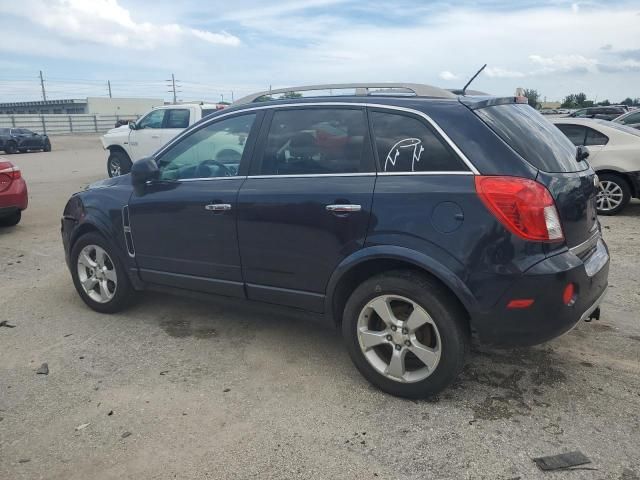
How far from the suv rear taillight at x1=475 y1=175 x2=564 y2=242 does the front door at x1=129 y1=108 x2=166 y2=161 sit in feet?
35.7

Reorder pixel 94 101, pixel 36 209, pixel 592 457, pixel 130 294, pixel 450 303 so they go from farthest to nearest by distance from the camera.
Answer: pixel 94 101 < pixel 36 209 < pixel 130 294 < pixel 450 303 < pixel 592 457

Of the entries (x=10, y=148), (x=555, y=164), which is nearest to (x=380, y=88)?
(x=555, y=164)

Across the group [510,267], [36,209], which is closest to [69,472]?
[510,267]

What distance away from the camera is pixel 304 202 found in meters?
3.43

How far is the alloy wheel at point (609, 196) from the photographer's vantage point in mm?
8320

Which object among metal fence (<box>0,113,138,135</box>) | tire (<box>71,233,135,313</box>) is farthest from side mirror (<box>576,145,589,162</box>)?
metal fence (<box>0,113,138,135</box>)

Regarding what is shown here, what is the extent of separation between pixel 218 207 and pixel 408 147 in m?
1.41

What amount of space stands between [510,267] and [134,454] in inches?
85.1

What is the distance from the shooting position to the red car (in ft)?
25.2

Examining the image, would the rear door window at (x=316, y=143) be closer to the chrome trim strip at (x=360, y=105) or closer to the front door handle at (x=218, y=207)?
the chrome trim strip at (x=360, y=105)

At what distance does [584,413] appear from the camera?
10.00 ft

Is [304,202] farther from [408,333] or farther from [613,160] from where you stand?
[613,160]

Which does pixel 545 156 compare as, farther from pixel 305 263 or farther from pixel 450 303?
pixel 305 263

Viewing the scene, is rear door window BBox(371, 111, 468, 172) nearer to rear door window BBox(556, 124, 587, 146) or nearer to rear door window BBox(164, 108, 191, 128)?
rear door window BBox(556, 124, 587, 146)
